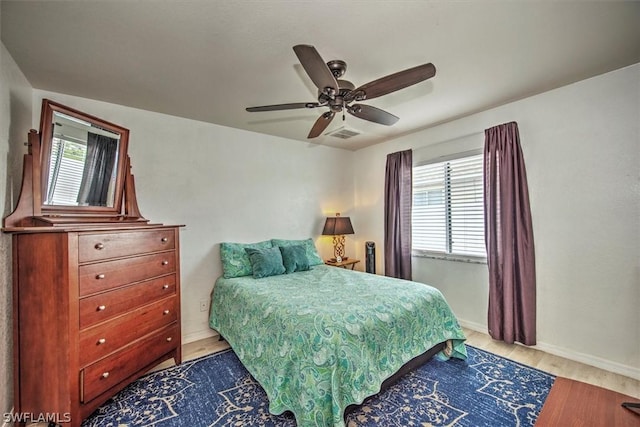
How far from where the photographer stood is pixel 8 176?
1873mm

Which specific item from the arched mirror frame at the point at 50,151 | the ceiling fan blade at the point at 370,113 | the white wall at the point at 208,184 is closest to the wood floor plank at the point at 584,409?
the ceiling fan blade at the point at 370,113

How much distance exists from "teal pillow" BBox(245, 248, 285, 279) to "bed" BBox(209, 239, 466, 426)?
0.17 metres

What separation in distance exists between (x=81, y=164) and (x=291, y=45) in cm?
188

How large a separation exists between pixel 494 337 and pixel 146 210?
3999 millimetres

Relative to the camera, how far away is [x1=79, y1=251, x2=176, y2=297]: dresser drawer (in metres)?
1.81

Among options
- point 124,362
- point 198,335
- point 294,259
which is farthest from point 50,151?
point 294,259

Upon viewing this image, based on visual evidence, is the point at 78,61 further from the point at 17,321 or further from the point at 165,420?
the point at 165,420

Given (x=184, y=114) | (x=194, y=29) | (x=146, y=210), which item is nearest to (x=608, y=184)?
(x=194, y=29)

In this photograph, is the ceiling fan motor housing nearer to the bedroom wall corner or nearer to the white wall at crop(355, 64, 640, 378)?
the white wall at crop(355, 64, 640, 378)

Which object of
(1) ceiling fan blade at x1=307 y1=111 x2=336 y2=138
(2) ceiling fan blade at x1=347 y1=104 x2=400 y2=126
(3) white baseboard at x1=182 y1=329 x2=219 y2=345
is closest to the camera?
(2) ceiling fan blade at x1=347 y1=104 x2=400 y2=126

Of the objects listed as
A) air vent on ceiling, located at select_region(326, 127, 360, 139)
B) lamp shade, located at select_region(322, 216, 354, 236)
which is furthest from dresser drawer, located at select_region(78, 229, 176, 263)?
air vent on ceiling, located at select_region(326, 127, 360, 139)

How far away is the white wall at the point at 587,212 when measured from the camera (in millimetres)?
2285

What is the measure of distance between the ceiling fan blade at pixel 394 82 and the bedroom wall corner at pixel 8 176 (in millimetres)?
2338

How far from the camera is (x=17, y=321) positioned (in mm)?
1802
